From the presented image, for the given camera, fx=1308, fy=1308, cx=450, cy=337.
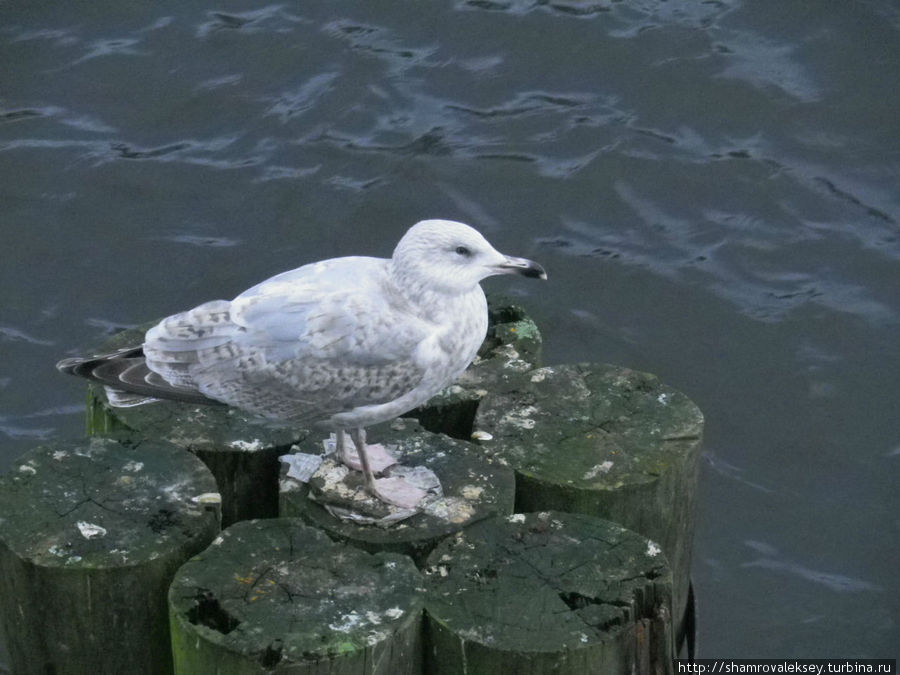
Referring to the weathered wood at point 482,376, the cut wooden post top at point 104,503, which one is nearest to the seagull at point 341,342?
the cut wooden post top at point 104,503

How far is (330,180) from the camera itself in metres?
9.09

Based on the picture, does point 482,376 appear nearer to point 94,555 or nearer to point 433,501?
point 433,501

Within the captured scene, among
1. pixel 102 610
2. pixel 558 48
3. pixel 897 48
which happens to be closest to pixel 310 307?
pixel 102 610

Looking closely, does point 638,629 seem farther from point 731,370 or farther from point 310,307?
point 731,370

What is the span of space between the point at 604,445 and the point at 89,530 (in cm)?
178

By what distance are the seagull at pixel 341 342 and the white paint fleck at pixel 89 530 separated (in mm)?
606

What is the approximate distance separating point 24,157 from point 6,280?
1.32 metres

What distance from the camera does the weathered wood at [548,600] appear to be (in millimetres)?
3725

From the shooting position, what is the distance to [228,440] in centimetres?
472

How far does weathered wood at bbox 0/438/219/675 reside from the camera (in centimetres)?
399

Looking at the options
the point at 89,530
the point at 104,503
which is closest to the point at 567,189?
the point at 104,503

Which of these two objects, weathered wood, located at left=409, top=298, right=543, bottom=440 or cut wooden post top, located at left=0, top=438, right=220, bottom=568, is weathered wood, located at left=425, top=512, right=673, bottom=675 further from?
weathered wood, located at left=409, top=298, right=543, bottom=440

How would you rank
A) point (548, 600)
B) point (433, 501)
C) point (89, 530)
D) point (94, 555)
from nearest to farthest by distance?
point (548, 600) < point (94, 555) < point (89, 530) < point (433, 501)

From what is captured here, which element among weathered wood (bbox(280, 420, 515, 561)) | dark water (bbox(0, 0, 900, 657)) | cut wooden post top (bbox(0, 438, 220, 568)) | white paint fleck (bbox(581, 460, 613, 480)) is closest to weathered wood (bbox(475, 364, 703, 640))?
white paint fleck (bbox(581, 460, 613, 480))
